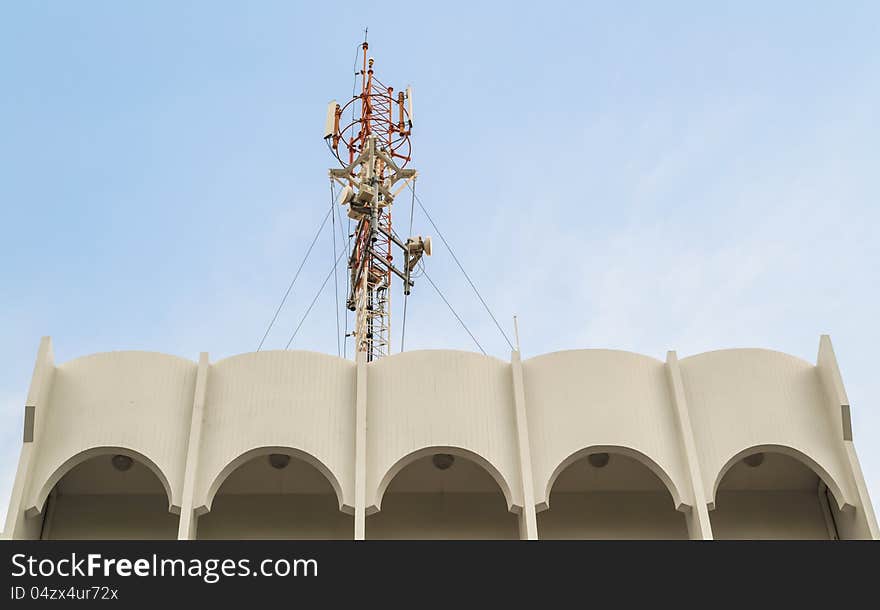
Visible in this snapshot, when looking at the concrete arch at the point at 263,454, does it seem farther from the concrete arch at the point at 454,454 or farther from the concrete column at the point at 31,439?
the concrete column at the point at 31,439

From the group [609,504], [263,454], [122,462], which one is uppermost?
[122,462]

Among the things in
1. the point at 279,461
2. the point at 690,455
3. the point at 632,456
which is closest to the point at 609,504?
the point at 632,456

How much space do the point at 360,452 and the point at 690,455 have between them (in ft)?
25.9

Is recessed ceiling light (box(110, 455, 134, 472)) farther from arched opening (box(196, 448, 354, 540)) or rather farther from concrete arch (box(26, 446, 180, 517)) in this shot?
arched opening (box(196, 448, 354, 540))

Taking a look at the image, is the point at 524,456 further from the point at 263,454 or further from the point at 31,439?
the point at 31,439

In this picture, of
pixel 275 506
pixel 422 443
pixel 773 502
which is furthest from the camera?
pixel 773 502

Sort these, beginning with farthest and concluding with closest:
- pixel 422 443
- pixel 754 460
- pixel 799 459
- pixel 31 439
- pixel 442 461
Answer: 1. pixel 754 460
2. pixel 442 461
3. pixel 799 459
4. pixel 422 443
5. pixel 31 439

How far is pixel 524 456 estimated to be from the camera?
25.4m

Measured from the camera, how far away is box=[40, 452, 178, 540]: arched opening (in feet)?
90.2

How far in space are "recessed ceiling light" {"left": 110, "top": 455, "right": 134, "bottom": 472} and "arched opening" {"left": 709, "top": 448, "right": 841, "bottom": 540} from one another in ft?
49.8
